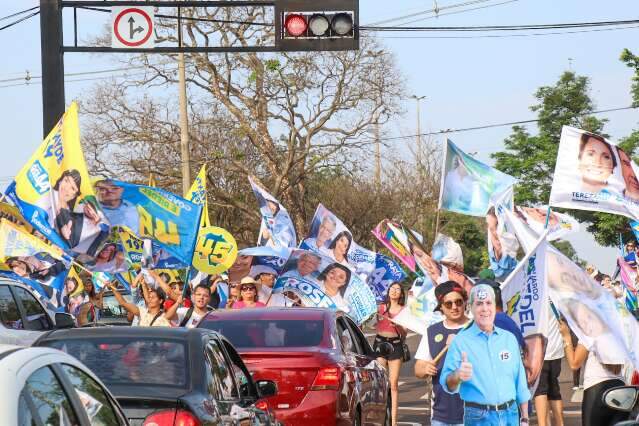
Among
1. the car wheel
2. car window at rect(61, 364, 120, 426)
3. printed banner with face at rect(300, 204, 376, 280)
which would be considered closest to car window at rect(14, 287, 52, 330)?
the car wheel

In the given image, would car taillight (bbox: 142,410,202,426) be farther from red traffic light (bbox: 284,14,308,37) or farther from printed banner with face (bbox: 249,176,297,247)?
printed banner with face (bbox: 249,176,297,247)

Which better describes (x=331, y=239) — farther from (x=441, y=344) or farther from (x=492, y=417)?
(x=492, y=417)

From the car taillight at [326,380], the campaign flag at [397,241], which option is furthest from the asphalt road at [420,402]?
the car taillight at [326,380]

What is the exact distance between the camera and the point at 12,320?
41.5 ft

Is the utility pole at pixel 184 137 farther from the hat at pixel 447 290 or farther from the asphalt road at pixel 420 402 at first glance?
the hat at pixel 447 290

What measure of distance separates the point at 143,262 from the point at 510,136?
44873 millimetres

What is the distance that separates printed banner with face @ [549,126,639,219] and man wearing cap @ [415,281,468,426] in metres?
4.31

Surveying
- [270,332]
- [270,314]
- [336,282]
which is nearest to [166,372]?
[270,332]

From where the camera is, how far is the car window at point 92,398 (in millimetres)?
5064

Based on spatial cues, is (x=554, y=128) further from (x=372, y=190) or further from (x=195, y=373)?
(x=195, y=373)

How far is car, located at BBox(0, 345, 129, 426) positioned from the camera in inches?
165

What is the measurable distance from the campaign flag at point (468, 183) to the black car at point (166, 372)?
12619 mm

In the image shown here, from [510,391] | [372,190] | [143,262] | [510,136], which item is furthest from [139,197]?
[510,136]

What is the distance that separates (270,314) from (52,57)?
265 inches
